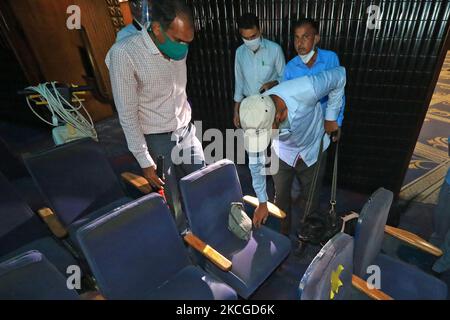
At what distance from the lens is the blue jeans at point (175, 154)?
6.98 ft

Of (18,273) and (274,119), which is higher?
(274,119)

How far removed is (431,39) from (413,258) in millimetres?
1894

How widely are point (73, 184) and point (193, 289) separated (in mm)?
1295

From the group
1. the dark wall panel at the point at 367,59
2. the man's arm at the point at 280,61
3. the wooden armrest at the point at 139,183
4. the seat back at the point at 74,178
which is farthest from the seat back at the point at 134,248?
the dark wall panel at the point at 367,59

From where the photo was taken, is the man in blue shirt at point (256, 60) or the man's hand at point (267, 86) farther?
the man's hand at point (267, 86)

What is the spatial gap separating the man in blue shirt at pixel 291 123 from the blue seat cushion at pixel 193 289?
0.57 metres

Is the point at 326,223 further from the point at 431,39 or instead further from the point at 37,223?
the point at 37,223

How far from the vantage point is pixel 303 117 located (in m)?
1.86

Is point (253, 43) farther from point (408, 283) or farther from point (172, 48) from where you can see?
point (408, 283)

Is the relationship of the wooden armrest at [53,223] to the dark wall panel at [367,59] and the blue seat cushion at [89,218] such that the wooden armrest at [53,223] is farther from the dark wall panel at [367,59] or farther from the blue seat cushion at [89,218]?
the dark wall panel at [367,59]

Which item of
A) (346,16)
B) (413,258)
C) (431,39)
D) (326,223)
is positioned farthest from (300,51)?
(413,258)

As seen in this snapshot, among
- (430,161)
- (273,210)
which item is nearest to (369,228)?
(273,210)

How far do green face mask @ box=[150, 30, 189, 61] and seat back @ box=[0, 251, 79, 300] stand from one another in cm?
138

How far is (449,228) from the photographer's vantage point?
206cm
